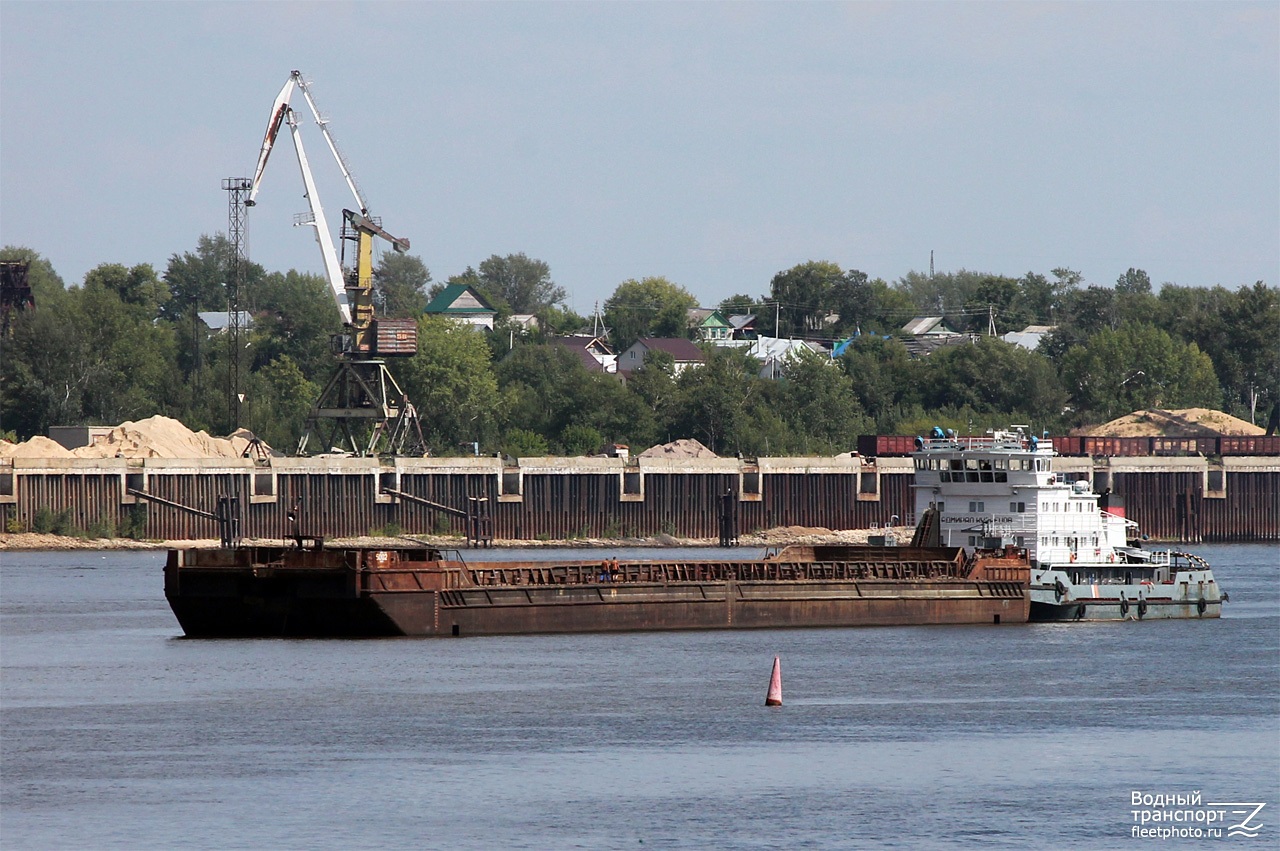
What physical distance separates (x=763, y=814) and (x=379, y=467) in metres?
91.2

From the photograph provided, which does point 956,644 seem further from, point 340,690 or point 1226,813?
point 1226,813

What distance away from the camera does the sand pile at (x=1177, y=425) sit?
160 m

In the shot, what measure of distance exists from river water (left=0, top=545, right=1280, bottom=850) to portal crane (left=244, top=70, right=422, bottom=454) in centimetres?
6982

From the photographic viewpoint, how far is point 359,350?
447 ft

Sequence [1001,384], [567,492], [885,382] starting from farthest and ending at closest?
[885,382]
[1001,384]
[567,492]

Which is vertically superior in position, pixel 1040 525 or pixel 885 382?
pixel 885 382

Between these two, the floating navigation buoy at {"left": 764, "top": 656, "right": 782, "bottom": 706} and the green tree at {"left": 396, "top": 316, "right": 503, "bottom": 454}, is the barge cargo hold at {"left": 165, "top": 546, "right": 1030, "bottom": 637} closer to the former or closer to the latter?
the floating navigation buoy at {"left": 764, "top": 656, "right": 782, "bottom": 706}

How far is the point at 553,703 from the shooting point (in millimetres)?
48375

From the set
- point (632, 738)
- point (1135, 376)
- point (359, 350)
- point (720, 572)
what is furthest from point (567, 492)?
point (632, 738)

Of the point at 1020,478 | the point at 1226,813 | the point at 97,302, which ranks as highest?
the point at 97,302

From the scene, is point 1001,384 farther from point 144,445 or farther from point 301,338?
point 144,445

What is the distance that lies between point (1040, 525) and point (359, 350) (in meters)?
76.8

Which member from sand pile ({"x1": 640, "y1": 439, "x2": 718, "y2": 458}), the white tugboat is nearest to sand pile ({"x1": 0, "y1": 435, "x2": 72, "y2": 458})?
sand pile ({"x1": 640, "y1": 439, "x2": 718, "y2": 458})

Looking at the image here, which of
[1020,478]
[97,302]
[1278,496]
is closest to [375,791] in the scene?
[1020,478]
